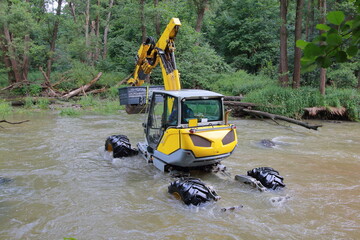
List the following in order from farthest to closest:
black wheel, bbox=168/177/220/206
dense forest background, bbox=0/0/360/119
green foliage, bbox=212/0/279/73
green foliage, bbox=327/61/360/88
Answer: green foliage, bbox=212/0/279/73
green foliage, bbox=327/61/360/88
dense forest background, bbox=0/0/360/119
black wheel, bbox=168/177/220/206

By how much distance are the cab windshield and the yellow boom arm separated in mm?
1437

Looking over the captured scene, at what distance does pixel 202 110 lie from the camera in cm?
623

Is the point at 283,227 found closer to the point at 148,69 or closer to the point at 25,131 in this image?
the point at 148,69

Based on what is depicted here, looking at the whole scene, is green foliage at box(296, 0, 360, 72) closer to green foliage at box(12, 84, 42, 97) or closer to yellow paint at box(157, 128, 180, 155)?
yellow paint at box(157, 128, 180, 155)

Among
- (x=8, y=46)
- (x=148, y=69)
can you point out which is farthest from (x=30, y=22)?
(x=148, y=69)

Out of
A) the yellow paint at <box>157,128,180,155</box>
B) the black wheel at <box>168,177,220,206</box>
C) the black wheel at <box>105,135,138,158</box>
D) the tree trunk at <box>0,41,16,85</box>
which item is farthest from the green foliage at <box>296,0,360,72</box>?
the tree trunk at <box>0,41,16,85</box>

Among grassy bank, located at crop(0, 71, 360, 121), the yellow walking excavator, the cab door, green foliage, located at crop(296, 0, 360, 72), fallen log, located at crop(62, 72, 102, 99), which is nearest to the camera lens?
green foliage, located at crop(296, 0, 360, 72)

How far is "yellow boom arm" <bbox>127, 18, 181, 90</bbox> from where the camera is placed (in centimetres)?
766

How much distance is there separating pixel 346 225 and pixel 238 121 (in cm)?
1014

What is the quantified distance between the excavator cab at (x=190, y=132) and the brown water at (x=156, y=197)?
70 cm

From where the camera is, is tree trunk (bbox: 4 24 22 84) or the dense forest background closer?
the dense forest background

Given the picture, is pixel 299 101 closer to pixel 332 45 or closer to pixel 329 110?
pixel 329 110

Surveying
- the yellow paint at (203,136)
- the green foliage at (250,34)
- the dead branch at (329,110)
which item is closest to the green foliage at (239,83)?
the green foliage at (250,34)

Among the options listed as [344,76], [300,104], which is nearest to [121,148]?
[300,104]
